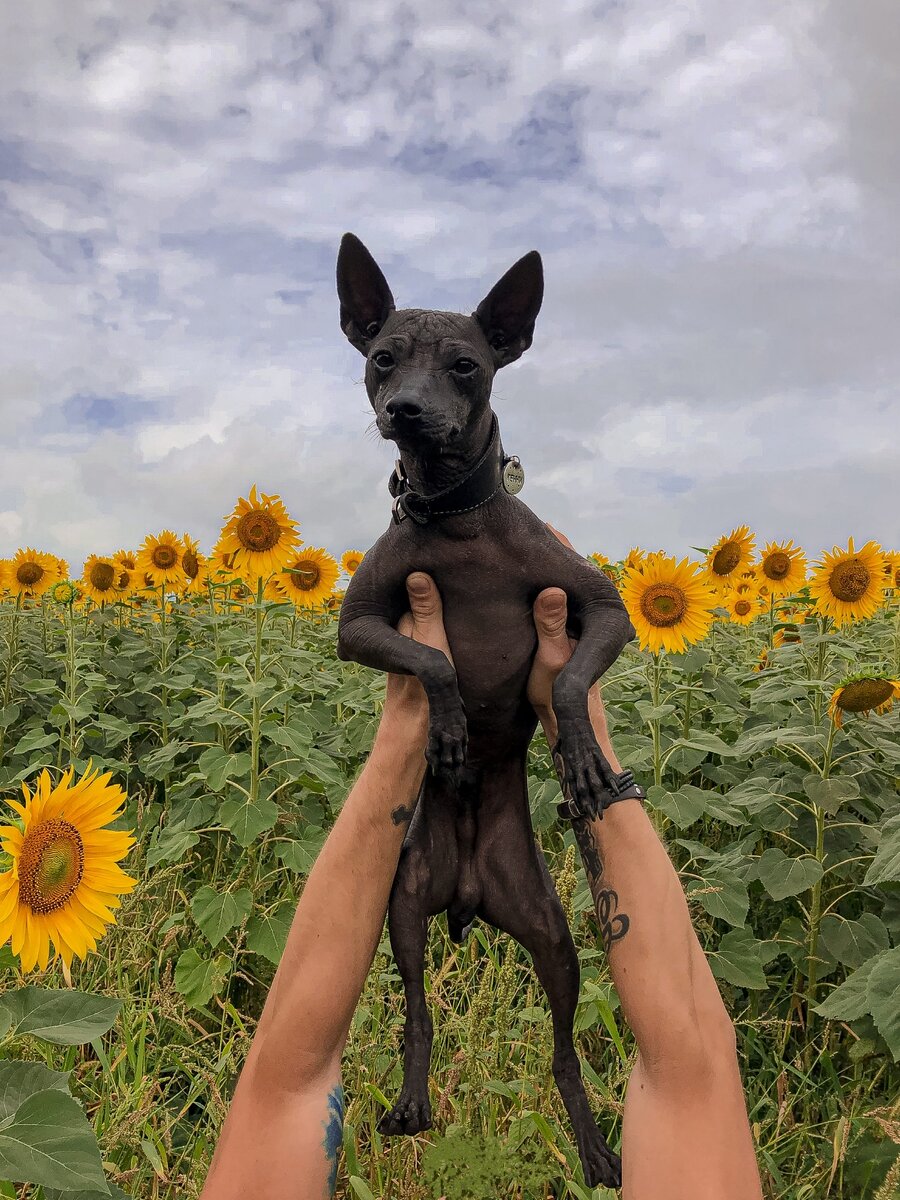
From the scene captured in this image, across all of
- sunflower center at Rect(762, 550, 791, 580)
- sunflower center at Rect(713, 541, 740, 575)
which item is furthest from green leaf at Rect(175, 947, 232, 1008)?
sunflower center at Rect(762, 550, 791, 580)

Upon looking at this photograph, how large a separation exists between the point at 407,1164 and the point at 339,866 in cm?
154

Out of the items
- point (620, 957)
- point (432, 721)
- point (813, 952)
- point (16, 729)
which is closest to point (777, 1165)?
point (813, 952)

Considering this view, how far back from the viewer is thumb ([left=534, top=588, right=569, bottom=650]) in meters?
2.12

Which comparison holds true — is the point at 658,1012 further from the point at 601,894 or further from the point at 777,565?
the point at 777,565

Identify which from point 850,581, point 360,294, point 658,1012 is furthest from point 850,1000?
point 360,294

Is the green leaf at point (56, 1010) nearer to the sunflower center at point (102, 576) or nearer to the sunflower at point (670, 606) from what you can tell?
the sunflower at point (670, 606)

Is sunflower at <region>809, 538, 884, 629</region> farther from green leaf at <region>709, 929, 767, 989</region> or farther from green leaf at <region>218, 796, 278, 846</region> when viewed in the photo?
green leaf at <region>218, 796, 278, 846</region>

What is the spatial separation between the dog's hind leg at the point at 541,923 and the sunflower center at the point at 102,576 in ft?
21.6

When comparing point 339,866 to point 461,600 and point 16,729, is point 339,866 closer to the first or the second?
point 461,600

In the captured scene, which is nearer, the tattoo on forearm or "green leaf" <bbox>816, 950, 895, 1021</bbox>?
the tattoo on forearm

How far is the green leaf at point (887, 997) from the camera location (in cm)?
292

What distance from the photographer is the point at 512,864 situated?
7.02 ft

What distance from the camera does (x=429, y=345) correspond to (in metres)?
2.10

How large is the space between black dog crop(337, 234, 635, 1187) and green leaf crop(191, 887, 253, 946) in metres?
2.55
